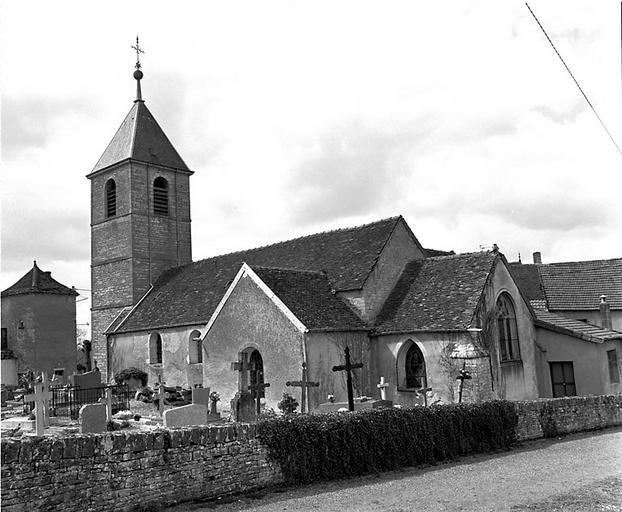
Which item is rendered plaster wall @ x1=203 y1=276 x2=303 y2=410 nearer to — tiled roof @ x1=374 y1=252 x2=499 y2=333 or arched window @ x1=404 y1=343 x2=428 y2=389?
tiled roof @ x1=374 y1=252 x2=499 y2=333

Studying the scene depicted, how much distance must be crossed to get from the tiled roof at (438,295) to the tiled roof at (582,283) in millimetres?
12129

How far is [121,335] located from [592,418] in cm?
2264

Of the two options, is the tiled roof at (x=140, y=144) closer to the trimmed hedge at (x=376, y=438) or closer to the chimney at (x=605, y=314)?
the chimney at (x=605, y=314)

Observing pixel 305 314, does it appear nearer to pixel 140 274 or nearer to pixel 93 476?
pixel 93 476

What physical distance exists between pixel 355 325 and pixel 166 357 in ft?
34.9

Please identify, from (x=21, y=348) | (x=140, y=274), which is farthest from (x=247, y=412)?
(x=21, y=348)

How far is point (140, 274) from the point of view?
118ft

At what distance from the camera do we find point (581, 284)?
34.3m

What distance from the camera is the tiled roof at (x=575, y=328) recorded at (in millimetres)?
23641

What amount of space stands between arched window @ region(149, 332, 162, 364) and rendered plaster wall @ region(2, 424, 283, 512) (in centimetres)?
1944

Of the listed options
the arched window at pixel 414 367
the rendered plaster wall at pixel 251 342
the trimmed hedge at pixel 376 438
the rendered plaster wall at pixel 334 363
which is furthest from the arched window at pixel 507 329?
the rendered plaster wall at pixel 251 342

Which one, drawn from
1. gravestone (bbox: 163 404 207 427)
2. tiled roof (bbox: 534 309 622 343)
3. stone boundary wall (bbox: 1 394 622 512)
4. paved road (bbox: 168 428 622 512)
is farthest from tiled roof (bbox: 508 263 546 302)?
stone boundary wall (bbox: 1 394 622 512)

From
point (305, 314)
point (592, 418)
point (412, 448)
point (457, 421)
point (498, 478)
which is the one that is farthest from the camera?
point (305, 314)

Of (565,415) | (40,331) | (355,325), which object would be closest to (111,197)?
(40,331)
